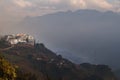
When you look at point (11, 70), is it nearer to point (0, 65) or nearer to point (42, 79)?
point (0, 65)

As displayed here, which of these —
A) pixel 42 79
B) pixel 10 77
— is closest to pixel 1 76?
pixel 10 77

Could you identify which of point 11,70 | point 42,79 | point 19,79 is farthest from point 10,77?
point 42,79

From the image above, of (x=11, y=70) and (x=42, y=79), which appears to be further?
(x=42, y=79)

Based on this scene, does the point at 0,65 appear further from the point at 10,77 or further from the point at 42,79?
the point at 42,79

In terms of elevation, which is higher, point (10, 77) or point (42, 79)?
point (10, 77)

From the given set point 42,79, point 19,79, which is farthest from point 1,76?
point 42,79

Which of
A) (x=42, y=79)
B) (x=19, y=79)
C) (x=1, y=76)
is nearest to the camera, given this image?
(x=1, y=76)

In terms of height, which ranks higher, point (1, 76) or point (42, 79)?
point (1, 76)

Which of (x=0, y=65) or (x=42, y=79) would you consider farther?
(x=42, y=79)

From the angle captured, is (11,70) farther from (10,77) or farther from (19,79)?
(19,79)

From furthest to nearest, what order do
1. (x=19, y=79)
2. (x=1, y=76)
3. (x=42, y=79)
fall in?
(x=42, y=79)
(x=19, y=79)
(x=1, y=76)
